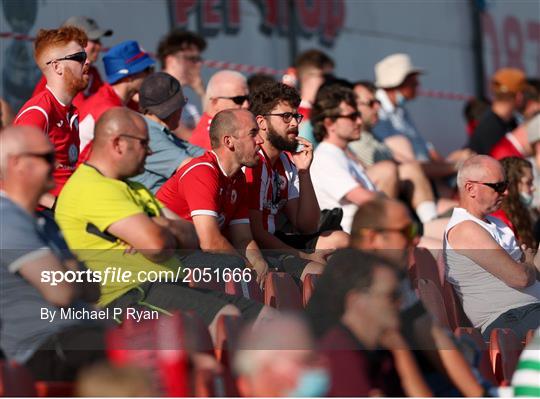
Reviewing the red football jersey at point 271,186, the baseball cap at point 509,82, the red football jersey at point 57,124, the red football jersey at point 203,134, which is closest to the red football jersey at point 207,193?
the red football jersey at point 271,186

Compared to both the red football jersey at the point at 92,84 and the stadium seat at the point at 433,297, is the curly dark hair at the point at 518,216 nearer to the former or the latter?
the stadium seat at the point at 433,297

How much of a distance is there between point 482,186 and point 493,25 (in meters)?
6.74

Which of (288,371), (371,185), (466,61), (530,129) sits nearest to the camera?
(288,371)

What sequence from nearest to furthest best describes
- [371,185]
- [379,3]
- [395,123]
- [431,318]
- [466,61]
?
[431,318], [371,185], [395,123], [379,3], [466,61]

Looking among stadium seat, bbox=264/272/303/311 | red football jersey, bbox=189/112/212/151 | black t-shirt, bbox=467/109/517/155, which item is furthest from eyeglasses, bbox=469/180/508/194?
black t-shirt, bbox=467/109/517/155

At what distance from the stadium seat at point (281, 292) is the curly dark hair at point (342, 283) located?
135 cm

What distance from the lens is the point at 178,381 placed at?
357 cm

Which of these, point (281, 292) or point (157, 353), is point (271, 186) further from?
point (157, 353)

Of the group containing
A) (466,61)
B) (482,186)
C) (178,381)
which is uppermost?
(466,61)

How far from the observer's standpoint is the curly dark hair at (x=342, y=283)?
3703 mm

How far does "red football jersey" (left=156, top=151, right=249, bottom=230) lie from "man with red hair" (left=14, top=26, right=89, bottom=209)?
475mm

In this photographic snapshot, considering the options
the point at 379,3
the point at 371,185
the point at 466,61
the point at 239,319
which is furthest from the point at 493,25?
the point at 239,319

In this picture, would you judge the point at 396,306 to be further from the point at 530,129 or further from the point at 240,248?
the point at 530,129

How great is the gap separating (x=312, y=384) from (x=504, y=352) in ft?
6.09
